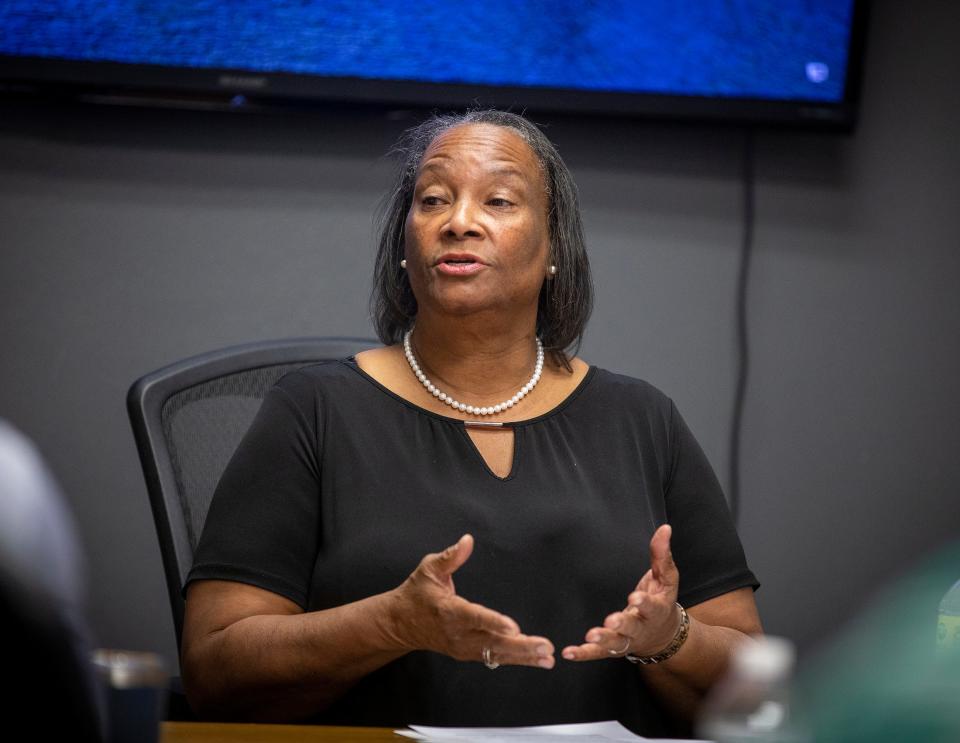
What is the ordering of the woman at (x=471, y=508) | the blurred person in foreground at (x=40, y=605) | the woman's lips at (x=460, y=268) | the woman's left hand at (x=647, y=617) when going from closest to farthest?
the blurred person in foreground at (x=40, y=605)
the woman's left hand at (x=647, y=617)
the woman at (x=471, y=508)
the woman's lips at (x=460, y=268)

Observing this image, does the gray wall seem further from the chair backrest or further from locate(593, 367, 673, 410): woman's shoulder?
locate(593, 367, 673, 410): woman's shoulder

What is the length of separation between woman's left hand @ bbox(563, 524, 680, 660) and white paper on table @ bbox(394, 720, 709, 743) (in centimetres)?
8

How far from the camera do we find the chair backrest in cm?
175

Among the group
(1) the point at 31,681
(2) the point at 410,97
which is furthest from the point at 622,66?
(1) the point at 31,681

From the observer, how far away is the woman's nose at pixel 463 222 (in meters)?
1.73

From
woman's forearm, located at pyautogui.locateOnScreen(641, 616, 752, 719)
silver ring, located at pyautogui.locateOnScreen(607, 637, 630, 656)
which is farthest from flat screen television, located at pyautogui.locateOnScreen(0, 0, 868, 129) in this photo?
silver ring, located at pyautogui.locateOnScreen(607, 637, 630, 656)

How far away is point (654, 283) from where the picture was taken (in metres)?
2.63

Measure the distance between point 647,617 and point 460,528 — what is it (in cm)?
33

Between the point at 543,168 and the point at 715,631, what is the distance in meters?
0.76

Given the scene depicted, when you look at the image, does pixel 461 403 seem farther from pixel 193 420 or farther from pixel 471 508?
pixel 193 420

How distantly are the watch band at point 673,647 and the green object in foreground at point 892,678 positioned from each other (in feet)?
2.79

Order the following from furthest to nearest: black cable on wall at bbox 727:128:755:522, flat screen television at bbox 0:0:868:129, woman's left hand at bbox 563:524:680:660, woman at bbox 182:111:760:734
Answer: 1. black cable on wall at bbox 727:128:755:522
2. flat screen television at bbox 0:0:868:129
3. woman at bbox 182:111:760:734
4. woman's left hand at bbox 563:524:680:660

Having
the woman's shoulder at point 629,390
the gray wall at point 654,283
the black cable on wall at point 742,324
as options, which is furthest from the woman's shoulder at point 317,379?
the black cable on wall at point 742,324

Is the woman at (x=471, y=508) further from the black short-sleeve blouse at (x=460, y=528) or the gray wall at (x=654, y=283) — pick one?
the gray wall at (x=654, y=283)
